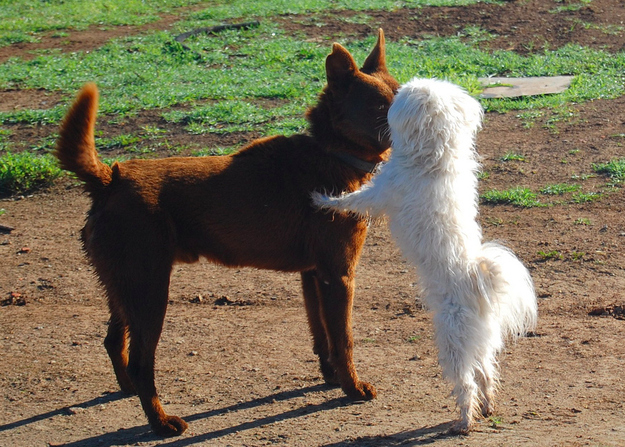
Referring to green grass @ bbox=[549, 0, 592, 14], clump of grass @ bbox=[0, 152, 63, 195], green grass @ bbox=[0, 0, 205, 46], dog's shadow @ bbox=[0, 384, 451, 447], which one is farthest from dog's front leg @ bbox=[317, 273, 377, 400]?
green grass @ bbox=[0, 0, 205, 46]

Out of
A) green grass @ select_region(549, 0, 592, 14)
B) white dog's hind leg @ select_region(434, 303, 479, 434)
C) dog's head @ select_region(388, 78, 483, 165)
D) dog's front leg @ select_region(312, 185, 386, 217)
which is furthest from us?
green grass @ select_region(549, 0, 592, 14)

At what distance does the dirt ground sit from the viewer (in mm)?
4398

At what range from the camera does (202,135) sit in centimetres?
915

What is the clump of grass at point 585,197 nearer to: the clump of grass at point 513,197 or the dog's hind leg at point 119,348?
the clump of grass at point 513,197

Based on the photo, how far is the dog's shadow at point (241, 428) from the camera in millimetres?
4141

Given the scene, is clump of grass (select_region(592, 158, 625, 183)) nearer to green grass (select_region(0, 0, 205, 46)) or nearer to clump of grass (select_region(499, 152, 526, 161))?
clump of grass (select_region(499, 152, 526, 161))

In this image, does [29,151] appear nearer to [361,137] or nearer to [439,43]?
[361,137]

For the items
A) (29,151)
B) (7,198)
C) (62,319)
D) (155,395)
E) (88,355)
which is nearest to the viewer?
(155,395)

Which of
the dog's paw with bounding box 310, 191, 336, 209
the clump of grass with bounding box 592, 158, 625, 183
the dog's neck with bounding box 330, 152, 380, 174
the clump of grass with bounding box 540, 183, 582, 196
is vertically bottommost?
the clump of grass with bounding box 540, 183, 582, 196

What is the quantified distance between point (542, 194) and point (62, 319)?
178 inches

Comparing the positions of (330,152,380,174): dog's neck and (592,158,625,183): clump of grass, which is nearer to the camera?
(330,152,380,174): dog's neck

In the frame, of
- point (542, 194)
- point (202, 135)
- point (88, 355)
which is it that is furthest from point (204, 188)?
point (202, 135)

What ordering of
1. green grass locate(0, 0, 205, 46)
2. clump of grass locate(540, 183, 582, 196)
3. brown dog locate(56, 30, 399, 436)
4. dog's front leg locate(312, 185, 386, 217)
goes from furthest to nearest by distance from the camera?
green grass locate(0, 0, 205, 46), clump of grass locate(540, 183, 582, 196), brown dog locate(56, 30, 399, 436), dog's front leg locate(312, 185, 386, 217)

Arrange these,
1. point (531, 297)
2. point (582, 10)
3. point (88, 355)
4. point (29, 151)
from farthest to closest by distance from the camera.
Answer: point (582, 10)
point (29, 151)
point (88, 355)
point (531, 297)
